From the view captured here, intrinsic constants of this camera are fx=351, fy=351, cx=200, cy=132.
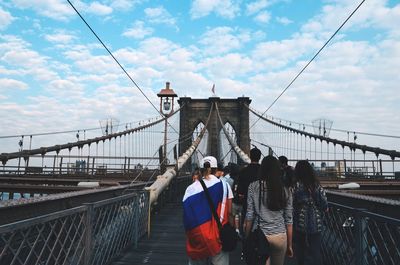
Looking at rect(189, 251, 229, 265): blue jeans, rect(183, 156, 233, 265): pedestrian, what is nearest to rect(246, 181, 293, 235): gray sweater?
rect(183, 156, 233, 265): pedestrian

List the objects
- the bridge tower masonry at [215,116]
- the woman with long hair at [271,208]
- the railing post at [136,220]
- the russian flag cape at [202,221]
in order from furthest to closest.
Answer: the bridge tower masonry at [215,116]
the railing post at [136,220]
the woman with long hair at [271,208]
the russian flag cape at [202,221]

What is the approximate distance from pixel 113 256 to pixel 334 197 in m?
3.44

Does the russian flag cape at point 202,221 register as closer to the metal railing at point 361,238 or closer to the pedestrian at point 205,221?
the pedestrian at point 205,221

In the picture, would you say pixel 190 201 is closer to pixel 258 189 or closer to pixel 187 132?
pixel 258 189

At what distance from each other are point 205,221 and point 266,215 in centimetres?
57

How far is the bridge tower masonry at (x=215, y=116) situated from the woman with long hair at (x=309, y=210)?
1229 inches

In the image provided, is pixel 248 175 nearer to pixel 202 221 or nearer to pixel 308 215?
pixel 308 215

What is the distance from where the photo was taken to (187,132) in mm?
35719

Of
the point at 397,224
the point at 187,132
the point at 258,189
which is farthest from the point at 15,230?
the point at 187,132

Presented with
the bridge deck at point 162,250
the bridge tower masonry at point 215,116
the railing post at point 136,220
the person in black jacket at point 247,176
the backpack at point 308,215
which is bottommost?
the bridge deck at point 162,250

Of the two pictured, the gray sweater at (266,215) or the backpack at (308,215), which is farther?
the backpack at (308,215)

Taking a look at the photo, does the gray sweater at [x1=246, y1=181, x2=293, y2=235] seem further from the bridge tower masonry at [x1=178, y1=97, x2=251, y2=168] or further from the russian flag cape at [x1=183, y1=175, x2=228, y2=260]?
the bridge tower masonry at [x1=178, y1=97, x2=251, y2=168]

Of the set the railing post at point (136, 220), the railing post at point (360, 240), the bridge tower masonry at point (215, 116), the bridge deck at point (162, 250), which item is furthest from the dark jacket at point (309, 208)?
the bridge tower masonry at point (215, 116)

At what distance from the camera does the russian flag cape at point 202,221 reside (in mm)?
3006
